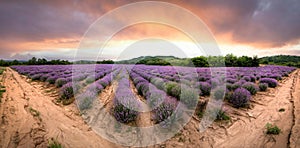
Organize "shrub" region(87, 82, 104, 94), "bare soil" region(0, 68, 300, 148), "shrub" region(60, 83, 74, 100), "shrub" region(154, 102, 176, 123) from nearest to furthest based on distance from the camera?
"bare soil" region(0, 68, 300, 148) → "shrub" region(154, 102, 176, 123) → "shrub" region(60, 83, 74, 100) → "shrub" region(87, 82, 104, 94)

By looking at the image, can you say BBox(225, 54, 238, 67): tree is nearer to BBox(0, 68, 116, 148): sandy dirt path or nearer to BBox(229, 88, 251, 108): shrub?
BBox(229, 88, 251, 108): shrub

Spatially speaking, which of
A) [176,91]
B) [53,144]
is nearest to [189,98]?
[176,91]

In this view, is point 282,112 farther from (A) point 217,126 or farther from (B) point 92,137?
(B) point 92,137

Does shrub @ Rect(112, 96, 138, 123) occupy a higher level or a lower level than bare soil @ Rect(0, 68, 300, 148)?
higher

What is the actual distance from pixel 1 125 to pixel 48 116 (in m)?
1.14

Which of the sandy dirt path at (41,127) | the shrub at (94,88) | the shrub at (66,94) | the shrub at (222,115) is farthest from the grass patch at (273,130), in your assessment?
the shrub at (66,94)

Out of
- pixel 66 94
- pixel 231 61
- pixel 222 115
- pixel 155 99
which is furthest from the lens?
pixel 231 61

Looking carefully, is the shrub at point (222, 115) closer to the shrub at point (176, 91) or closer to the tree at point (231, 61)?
the shrub at point (176, 91)

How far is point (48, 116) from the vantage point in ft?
17.3

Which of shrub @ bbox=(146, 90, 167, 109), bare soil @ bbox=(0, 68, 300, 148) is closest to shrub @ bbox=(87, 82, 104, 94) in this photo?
bare soil @ bbox=(0, 68, 300, 148)

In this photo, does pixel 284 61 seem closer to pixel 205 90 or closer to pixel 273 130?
pixel 205 90

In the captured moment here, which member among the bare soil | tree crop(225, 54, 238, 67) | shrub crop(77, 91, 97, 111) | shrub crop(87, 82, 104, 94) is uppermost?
tree crop(225, 54, 238, 67)

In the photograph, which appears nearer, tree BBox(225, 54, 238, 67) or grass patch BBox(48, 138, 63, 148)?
grass patch BBox(48, 138, 63, 148)

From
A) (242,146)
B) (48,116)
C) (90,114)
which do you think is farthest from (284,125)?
(48,116)
